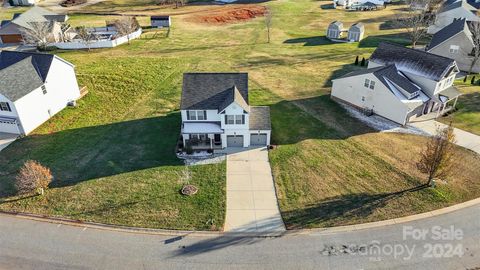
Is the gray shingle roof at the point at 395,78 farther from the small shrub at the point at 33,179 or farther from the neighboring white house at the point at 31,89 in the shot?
the neighboring white house at the point at 31,89

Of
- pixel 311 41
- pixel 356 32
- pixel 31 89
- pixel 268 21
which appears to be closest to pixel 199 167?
pixel 31 89

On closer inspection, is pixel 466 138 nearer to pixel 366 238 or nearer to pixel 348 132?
pixel 348 132

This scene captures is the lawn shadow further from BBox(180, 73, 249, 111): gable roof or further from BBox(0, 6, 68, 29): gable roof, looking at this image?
BBox(0, 6, 68, 29): gable roof

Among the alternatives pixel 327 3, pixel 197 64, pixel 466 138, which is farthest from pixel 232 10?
pixel 466 138

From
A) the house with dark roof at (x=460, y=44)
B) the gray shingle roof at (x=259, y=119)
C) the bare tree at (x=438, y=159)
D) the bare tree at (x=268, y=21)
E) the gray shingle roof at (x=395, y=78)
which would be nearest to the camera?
the bare tree at (x=438, y=159)

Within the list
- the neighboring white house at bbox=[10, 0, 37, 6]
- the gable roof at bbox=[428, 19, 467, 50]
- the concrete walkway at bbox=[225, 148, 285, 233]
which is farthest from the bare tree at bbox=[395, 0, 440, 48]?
Answer: the neighboring white house at bbox=[10, 0, 37, 6]

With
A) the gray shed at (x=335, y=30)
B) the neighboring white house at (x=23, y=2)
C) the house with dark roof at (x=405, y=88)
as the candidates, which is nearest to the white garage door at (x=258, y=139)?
the house with dark roof at (x=405, y=88)

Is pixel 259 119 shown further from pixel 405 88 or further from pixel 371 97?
pixel 405 88
